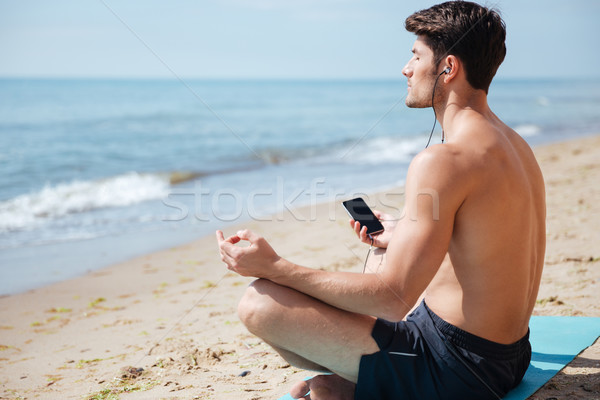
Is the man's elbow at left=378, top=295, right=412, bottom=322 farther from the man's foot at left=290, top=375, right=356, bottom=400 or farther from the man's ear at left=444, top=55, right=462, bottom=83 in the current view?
the man's ear at left=444, top=55, right=462, bottom=83

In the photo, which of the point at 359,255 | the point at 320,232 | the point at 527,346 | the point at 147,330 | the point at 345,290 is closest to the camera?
the point at 345,290

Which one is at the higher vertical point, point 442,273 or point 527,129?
point 527,129

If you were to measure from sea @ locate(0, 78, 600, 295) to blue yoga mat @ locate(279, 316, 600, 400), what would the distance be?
4244mm

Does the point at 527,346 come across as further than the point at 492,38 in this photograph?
Yes

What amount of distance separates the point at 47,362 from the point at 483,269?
2.81 metres

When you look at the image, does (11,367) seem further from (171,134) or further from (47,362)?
(171,134)

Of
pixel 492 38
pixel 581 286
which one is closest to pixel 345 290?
pixel 492 38

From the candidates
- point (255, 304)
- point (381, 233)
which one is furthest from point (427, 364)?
point (381, 233)

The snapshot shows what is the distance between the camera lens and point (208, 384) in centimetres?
290

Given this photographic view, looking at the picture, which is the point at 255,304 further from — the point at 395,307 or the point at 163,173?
the point at 163,173

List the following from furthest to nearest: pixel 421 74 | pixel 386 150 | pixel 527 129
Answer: pixel 527 129 < pixel 386 150 < pixel 421 74

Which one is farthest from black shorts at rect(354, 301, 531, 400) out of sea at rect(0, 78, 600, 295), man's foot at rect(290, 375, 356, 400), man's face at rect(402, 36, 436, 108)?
sea at rect(0, 78, 600, 295)

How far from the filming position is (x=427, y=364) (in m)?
2.11

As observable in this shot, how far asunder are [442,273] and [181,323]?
2356 millimetres
